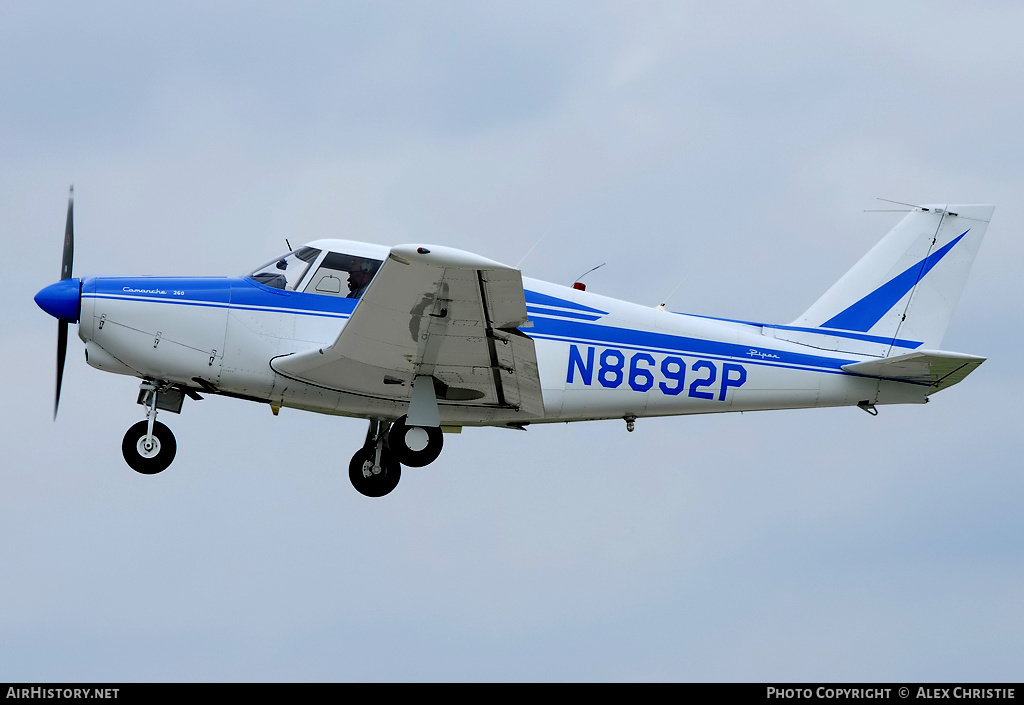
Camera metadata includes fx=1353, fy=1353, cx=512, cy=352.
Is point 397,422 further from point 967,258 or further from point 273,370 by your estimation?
point 967,258

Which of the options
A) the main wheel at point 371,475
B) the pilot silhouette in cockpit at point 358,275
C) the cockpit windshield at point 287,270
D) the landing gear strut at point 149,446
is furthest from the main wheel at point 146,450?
the pilot silhouette in cockpit at point 358,275

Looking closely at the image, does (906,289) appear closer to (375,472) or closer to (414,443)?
(414,443)

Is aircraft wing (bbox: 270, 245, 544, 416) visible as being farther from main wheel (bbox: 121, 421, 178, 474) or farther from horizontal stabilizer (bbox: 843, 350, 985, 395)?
horizontal stabilizer (bbox: 843, 350, 985, 395)

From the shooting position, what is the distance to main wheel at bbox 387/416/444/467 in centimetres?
1534

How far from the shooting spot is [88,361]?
15.4m

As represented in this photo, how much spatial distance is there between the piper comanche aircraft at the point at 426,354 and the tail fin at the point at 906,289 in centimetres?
5

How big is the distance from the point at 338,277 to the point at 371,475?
A: 267 centimetres

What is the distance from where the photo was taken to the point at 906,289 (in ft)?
57.3

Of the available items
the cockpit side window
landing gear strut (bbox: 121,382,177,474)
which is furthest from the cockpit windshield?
landing gear strut (bbox: 121,382,177,474)

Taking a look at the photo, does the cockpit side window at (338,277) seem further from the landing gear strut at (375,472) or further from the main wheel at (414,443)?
Answer: the landing gear strut at (375,472)

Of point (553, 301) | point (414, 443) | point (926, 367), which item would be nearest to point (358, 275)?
point (414, 443)

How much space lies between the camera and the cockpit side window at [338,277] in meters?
15.4
